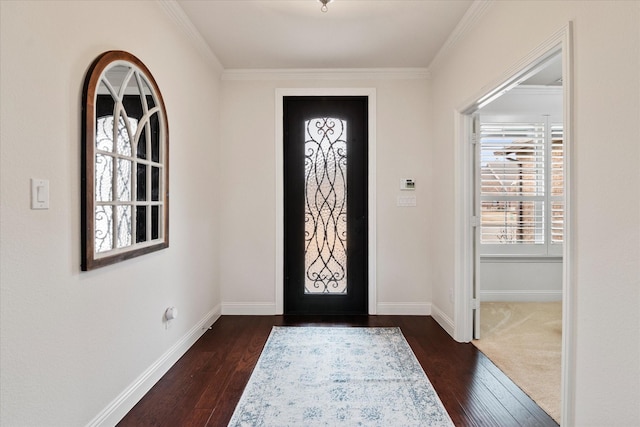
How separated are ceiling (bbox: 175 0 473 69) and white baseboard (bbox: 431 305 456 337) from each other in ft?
8.00

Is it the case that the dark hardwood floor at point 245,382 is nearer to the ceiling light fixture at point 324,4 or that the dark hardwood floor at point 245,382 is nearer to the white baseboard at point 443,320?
the white baseboard at point 443,320

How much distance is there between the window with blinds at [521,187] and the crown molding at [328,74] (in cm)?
117

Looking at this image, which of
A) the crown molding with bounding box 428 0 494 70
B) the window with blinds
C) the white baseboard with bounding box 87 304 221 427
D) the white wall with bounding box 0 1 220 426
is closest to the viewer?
the white wall with bounding box 0 1 220 426

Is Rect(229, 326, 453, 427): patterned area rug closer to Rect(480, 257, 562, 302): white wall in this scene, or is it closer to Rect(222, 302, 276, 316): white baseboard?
Rect(222, 302, 276, 316): white baseboard

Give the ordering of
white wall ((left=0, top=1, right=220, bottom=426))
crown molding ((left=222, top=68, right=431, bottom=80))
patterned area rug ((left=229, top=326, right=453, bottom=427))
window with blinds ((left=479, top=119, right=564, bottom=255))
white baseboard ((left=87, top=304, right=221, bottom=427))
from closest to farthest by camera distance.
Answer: white wall ((left=0, top=1, right=220, bottom=426)) < white baseboard ((left=87, top=304, right=221, bottom=427)) < patterned area rug ((left=229, top=326, right=453, bottom=427)) < crown molding ((left=222, top=68, right=431, bottom=80)) < window with blinds ((left=479, top=119, right=564, bottom=255))

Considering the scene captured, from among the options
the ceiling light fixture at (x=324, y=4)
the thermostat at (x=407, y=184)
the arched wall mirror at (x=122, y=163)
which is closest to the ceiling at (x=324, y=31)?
the ceiling light fixture at (x=324, y=4)

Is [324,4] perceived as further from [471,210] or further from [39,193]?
[39,193]

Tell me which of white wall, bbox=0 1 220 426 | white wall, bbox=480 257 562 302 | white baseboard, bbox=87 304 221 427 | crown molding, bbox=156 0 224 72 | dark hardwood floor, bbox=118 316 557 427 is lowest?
dark hardwood floor, bbox=118 316 557 427

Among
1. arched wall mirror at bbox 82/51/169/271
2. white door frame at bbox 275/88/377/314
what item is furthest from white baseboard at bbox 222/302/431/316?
arched wall mirror at bbox 82/51/169/271

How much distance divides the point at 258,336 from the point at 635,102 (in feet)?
9.27

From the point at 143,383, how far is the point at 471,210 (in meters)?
2.64

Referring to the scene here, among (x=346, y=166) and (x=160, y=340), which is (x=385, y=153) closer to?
(x=346, y=166)

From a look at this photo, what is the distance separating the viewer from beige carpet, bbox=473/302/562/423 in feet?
6.82

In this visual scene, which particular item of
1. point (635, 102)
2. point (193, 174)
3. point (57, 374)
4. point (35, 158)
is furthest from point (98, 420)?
point (635, 102)
